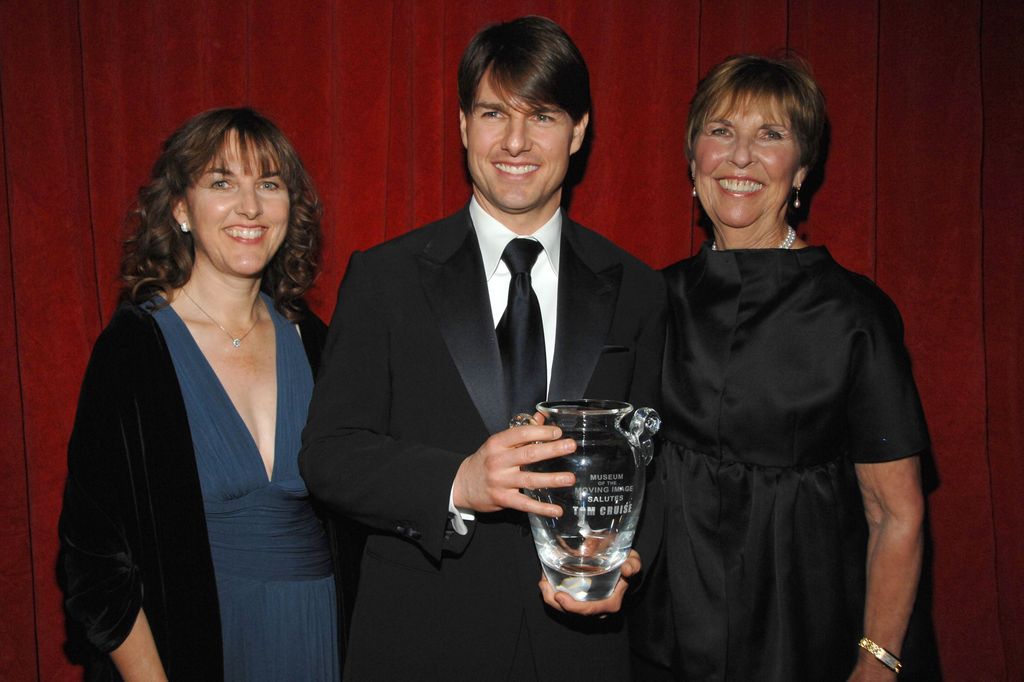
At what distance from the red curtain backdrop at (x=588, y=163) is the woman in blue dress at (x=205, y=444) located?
30cm

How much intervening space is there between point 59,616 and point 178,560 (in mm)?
818

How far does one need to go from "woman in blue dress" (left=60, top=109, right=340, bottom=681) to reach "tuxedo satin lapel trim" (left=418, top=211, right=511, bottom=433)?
51cm

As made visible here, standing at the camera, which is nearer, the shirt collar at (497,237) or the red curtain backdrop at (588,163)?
the shirt collar at (497,237)

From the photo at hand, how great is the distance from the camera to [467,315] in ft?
4.21

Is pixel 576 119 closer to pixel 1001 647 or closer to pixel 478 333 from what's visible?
pixel 478 333

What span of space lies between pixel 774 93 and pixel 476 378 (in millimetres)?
948

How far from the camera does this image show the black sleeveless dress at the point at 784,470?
1441mm

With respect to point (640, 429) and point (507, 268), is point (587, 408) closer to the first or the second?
point (640, 429)

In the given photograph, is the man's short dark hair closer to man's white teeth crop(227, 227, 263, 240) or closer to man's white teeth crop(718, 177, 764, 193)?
man's white teeth crop(718, 177, 764, 193)

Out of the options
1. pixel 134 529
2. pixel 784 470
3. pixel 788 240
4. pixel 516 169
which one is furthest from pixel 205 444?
pixel 788 240

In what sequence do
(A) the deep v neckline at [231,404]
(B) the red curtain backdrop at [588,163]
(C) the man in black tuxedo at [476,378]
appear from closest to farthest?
(C) the man in black tuxedo at [476,378]
(A) the deep v neckline at [231,404]
(B) the red curtain backdrop at [588,163]

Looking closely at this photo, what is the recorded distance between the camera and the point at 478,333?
1270mm

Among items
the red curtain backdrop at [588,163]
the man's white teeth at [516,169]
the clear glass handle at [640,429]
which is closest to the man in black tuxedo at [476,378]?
the man's white teeth at [516,169]

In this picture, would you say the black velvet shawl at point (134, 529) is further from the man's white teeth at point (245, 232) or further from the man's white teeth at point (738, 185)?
the man's white teeth at point (738, 185)
